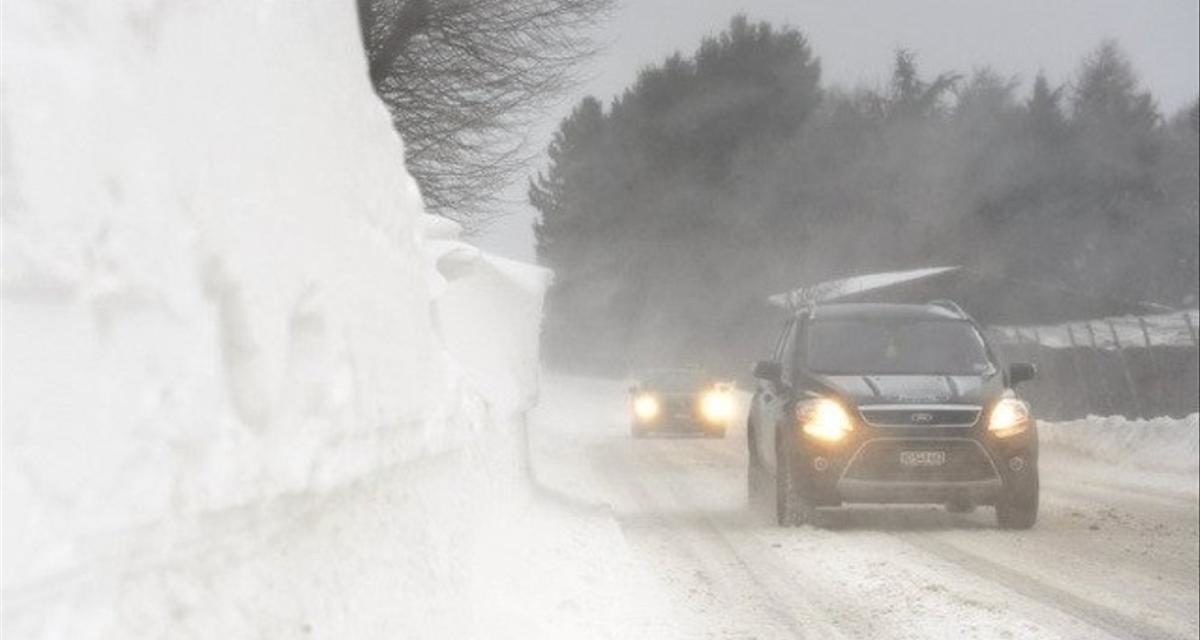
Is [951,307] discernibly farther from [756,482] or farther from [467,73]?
[467,73]

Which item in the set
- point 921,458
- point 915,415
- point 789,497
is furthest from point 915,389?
point 789,497

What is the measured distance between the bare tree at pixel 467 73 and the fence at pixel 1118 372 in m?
12.9

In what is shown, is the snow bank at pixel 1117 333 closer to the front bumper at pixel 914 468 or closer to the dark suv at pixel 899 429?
the dark suv at pixel 899 429

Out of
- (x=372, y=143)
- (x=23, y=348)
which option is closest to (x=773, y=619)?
(x=372, y=143)

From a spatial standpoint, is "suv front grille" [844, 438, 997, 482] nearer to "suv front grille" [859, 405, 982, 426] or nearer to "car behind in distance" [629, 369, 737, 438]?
"suv front grille" [859, 405, 982, 426]

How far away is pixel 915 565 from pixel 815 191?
2595 cm

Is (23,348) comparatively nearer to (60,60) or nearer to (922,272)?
(60,60)

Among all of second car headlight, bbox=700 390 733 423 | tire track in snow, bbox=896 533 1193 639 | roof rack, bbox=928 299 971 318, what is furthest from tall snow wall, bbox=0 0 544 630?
second car headlight, bbox=700 390 733 423

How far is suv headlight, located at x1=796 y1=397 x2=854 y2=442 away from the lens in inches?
492

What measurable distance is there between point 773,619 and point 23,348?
591 centimetres

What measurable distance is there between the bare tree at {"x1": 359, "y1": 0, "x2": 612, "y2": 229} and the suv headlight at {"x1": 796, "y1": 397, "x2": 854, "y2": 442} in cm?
542

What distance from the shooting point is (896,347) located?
13477mm

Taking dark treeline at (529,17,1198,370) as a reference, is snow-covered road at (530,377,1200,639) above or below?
below

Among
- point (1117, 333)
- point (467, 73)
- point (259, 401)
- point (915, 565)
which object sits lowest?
point (915, 565)
